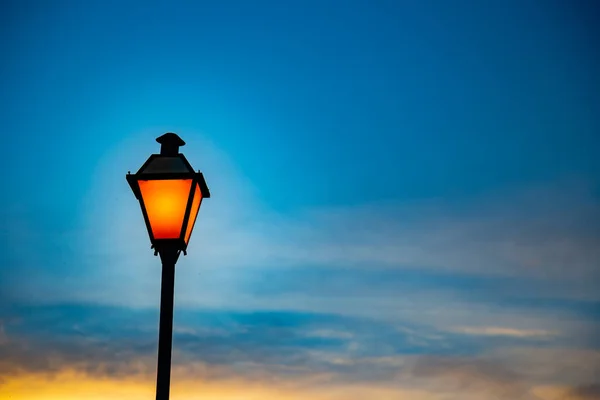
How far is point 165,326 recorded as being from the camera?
6.32 m

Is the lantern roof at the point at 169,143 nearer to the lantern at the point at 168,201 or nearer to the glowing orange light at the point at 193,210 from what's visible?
the lantern at the point at 168,201

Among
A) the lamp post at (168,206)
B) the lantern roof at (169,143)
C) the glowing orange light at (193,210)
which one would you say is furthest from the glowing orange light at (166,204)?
the lantern roof at (169,143)

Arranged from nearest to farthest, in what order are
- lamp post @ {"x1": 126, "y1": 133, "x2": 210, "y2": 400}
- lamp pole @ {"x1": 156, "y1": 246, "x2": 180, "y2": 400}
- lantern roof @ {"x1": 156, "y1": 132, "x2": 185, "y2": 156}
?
lamp pole @ {"x1": 156, "y1": 246, "x2": 180, "y2": 400}, lamp post @ {"x1": 126, "y1": 133, "x2": 210, "y2": 400}, lantern roof @ {"x1": 156, "y1": 132, "x2": 185, "y2": 156}

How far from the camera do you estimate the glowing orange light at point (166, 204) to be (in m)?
6.68

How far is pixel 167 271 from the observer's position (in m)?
6.63

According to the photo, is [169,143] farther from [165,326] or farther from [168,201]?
[165,326]

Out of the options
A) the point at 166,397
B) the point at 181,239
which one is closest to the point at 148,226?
the point at 181,239

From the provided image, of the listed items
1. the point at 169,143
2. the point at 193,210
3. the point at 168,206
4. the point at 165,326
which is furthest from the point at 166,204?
the point at 165,326

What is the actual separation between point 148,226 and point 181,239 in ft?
1.14

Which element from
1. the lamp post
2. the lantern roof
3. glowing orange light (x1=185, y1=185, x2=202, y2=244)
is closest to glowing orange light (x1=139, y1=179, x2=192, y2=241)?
the lamp post

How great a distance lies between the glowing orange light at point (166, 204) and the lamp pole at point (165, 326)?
0.56ft

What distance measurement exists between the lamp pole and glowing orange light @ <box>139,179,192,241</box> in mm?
171

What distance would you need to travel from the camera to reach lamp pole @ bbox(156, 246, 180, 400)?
607cm

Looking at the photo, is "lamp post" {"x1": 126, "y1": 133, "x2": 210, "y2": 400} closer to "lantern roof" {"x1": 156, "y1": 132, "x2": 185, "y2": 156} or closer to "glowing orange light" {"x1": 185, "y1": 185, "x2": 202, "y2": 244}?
"glowing orange light" {"x1": 185, "y1": 185, "x2": 202, "y2": 244}
